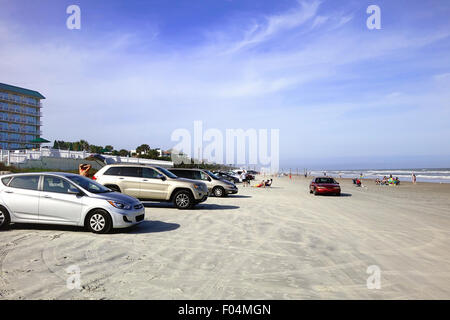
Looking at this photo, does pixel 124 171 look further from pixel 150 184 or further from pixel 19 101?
pixel 19 101

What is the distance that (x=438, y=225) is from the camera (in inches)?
438

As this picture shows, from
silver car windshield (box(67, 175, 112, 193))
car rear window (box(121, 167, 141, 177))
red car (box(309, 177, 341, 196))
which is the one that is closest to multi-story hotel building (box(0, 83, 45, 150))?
red car (box(309, 177, 341, 196))

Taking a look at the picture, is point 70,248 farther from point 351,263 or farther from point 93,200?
point 351,263

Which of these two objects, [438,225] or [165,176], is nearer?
[438,225]

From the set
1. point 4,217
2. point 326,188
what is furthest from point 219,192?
point 4,217

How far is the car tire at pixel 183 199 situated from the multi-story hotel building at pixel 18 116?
231 ft

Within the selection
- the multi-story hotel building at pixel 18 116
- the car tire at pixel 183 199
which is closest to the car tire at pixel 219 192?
the car tire at pixel 183 199

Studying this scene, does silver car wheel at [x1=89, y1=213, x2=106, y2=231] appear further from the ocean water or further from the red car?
the ocean water

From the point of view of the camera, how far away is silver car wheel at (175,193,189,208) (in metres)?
14.1

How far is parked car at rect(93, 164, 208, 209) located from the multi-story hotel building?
68857 millimetres

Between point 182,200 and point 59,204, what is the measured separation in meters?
6.03

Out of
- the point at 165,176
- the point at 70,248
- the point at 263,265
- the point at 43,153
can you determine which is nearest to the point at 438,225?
the point at 263,265
